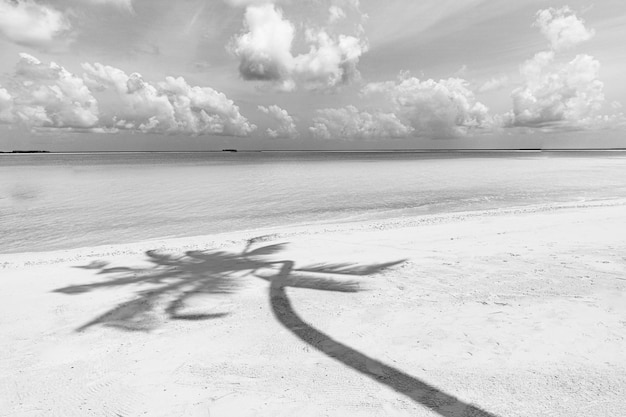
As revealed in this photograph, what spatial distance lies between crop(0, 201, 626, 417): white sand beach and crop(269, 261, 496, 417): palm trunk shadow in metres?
0.02

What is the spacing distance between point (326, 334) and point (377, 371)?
42.7 inches

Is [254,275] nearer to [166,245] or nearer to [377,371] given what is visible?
[377,371]

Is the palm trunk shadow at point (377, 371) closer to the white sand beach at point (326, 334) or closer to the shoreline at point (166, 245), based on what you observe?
the white sand beach at point (326, 334)

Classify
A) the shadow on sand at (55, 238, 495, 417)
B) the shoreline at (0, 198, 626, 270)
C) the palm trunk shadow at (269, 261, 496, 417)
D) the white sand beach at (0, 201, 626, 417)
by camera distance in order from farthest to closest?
→ the shoreline at (0, 198, 626, 270) → the shadow on sand at (55, 238, 495, 417) → the white sand beach at (0, 201, 626, 417) → the palm trunk shadow at (269, 261, 496, 417)

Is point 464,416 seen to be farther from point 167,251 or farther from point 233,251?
point 167,251

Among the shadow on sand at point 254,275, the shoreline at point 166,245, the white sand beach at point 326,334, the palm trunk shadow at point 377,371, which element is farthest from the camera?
the shoreline at point 166,245

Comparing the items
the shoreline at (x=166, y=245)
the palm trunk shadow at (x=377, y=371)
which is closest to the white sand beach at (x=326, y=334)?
the palm trunk shadow at (x=377, y=371)

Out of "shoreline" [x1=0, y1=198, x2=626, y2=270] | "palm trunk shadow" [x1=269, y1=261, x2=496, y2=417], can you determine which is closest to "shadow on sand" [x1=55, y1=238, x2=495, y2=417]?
"palm trunk shadow" [x1=269, y1=261, x2=496, y2=417]

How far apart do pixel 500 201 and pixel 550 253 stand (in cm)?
1506

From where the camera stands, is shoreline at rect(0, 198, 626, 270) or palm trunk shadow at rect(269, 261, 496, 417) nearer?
palm trunk shadow at rect(269, 261, 496, 417)

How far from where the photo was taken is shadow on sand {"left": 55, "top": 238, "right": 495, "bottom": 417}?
402 cm

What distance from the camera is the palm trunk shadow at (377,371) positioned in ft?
11.8

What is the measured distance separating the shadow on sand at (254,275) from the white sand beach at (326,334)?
28 millimetres

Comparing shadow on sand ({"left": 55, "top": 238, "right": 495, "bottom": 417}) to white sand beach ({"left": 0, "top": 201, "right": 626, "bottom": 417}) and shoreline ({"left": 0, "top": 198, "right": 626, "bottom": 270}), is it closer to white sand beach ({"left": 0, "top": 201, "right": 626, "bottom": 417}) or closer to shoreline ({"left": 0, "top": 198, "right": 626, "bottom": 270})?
white sand beach ({"left": 0, "top": 201, "right": 626, "bottom": 417})
